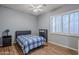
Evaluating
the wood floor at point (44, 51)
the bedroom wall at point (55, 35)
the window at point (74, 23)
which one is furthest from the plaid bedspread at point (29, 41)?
the window at point (74, 23)

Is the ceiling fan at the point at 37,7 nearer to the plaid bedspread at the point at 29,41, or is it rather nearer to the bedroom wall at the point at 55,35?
the bedroom wall at the point at 55,35

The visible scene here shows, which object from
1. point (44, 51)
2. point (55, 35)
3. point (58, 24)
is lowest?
point (44, 51)

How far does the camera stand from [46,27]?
1818mm

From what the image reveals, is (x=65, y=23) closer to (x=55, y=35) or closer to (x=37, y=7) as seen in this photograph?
(x=55, y=35)

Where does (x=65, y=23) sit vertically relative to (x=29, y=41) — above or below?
above

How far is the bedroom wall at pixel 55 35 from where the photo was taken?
5.22 feet

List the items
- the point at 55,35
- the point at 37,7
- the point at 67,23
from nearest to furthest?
the point at 37,7, the point at 67,23, the point at 55,35

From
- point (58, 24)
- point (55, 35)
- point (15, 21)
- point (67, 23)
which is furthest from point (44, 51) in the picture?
point (15, 21)

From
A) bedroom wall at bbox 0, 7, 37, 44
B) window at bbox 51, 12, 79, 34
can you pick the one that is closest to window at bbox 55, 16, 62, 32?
window at bbox 51, 12, 79, 34

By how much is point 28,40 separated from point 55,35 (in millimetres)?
639

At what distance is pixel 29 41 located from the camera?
1.87 m

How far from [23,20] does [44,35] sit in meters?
0.59

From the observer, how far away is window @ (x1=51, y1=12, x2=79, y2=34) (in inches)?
64.0

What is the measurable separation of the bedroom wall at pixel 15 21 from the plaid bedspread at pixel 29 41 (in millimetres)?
154
